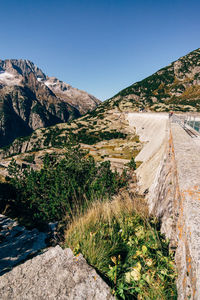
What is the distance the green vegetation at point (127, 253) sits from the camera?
9.18ft

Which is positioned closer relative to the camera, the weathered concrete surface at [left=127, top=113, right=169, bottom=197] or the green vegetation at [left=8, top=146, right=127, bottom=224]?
the green vegetation at [left=8, top=146, right=127, bottom=224]

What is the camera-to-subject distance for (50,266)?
12.0ft

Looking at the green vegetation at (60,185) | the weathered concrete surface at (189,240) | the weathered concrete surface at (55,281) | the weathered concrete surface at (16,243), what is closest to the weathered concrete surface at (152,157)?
the green vegetation at (60,185)

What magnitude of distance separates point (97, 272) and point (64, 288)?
767 mm

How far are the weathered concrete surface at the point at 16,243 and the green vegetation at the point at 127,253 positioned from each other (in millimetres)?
4442

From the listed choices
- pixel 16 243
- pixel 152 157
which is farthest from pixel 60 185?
pixel 152 157

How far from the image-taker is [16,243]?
27.8ft

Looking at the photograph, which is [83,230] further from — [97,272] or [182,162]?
[182,162]

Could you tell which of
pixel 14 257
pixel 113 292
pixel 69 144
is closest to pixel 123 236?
pixel 113 292

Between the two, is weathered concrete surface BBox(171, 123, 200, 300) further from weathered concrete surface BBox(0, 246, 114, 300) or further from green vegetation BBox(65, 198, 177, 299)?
weathered concrete surface BBox(0, 246, 114, 300)

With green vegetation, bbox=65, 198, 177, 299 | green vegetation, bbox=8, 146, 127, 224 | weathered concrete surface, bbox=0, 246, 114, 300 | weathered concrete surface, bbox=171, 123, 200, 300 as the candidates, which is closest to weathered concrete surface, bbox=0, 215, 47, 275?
green vegetation, bbox=8, 146, 127, 224

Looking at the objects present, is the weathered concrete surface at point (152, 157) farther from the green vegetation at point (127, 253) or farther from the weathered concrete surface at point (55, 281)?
the weathered concrete surface at point (55, 281)

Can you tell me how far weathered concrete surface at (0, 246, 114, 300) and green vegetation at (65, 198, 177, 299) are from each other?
248 mm

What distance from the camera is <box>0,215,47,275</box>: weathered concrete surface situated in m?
6.91
